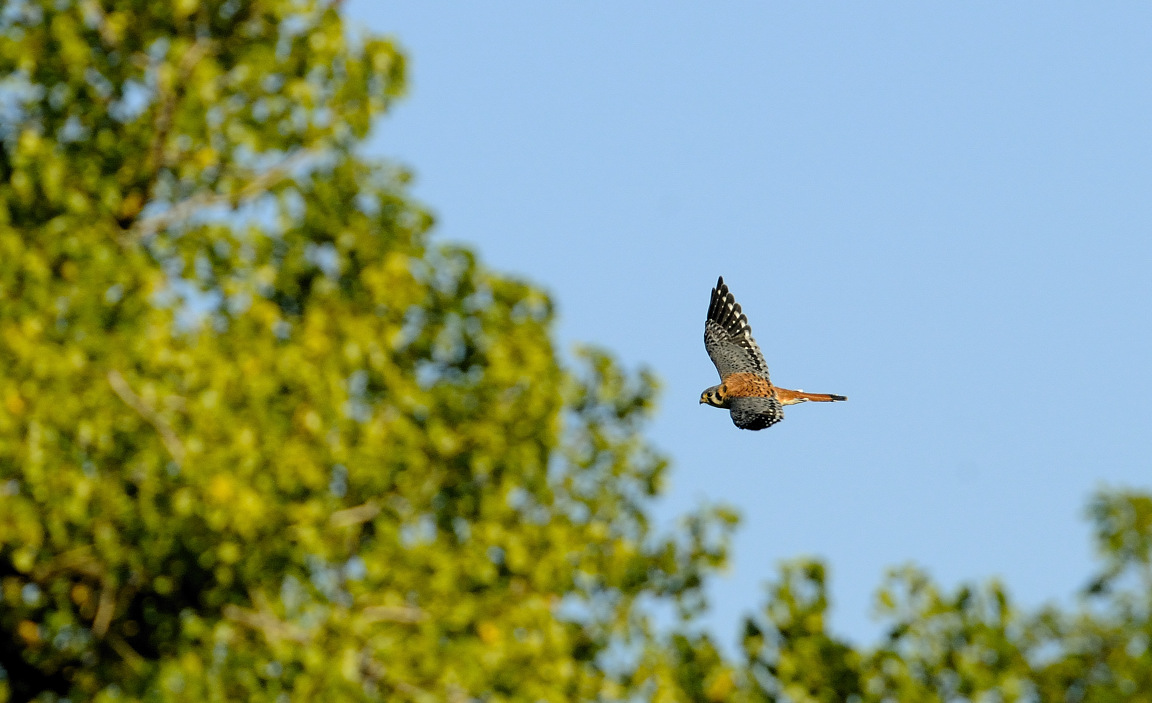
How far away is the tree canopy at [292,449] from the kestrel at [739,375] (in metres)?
2.49

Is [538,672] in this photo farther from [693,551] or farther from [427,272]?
[427,272]

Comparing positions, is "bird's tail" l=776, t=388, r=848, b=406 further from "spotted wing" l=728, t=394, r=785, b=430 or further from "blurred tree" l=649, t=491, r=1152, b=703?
"blurred tree" l=649, t=491, r=1152, b=703

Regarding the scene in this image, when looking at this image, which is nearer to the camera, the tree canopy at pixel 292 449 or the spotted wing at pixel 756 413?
the tree canopy at pixel 292 449

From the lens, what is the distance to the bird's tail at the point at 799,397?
66.3 feet

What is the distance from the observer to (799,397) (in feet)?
66.8

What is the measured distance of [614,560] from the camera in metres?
16.5

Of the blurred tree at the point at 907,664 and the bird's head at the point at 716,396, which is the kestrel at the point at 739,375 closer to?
the bird's head at the point at 716,396

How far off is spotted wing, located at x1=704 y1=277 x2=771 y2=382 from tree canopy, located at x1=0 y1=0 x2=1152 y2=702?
343cm

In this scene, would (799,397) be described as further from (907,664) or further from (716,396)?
(907,664)

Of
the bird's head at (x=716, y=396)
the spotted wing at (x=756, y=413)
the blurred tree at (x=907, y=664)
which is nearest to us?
the blurred tree at (x=907, y=664)

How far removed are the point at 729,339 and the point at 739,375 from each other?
926mm

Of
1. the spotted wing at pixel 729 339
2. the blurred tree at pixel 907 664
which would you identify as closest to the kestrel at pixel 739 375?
the spotted wing at pixel 729 339

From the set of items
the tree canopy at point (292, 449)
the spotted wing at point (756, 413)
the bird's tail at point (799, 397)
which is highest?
the bird's tail at point (799, 397)

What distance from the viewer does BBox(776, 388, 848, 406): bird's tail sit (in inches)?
795
